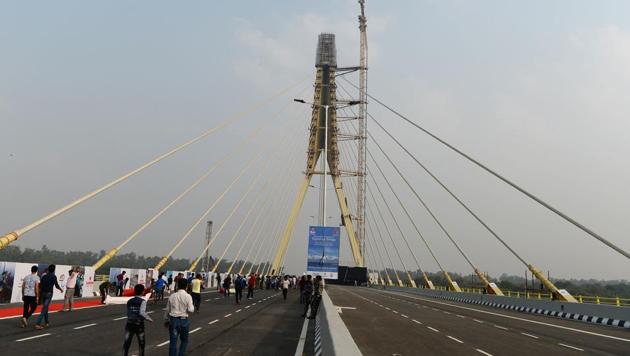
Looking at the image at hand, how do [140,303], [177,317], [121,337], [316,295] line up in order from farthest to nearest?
[316,295] → [121,337] → [140,303] → [177,317]

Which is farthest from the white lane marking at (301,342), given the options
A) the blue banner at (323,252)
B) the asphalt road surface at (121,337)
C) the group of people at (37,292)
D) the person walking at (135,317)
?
the blue banner at (323,252)

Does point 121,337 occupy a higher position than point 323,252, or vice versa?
Answer: point 323,252

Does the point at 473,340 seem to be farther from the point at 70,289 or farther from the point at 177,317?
the point at 70,289

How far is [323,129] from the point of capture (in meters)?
62.1

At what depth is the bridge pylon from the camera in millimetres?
61531

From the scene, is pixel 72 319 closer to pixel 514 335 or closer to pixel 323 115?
pixel 514 335

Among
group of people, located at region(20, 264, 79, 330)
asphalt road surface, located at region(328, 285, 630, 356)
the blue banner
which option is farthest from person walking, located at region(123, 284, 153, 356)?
the blue banner

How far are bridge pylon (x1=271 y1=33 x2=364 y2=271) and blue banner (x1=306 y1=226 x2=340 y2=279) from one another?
1442 centimetres

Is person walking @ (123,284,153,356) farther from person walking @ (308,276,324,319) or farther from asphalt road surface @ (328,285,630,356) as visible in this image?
person walking @ (308,276,324,319)

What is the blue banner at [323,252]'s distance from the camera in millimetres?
45062

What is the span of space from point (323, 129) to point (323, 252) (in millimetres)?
20609

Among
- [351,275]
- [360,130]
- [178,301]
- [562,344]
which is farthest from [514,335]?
[360,130]

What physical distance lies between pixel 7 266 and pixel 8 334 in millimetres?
11273

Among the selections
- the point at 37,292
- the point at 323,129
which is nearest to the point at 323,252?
the point at 323,129
